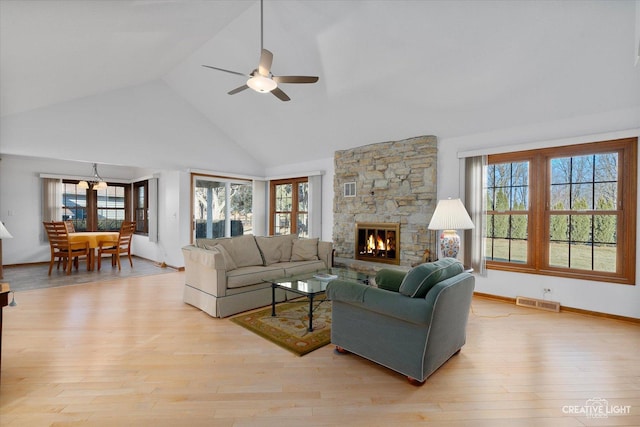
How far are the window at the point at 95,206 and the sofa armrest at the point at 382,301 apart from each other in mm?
7806

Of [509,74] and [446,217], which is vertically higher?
[509,74]

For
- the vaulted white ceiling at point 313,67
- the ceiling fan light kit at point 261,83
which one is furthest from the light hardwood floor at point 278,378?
the vaulted white ceiling at point 313,67

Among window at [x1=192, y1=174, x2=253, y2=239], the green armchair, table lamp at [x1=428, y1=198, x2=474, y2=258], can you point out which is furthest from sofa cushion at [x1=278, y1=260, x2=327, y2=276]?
window at [x1=192, y1=174, x2=253, y2=239]

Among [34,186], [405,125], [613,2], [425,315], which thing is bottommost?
[425,315]

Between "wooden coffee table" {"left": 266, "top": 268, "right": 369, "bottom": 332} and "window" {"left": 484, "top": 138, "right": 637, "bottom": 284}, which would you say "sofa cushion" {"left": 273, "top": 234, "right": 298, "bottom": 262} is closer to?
"wooden coffee table" {"left": 266, "top": 268, "right": 369, "bottom": 332}

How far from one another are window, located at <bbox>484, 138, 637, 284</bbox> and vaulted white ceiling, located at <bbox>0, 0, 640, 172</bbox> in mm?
549

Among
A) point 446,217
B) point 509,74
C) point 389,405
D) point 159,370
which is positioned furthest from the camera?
point 446,217

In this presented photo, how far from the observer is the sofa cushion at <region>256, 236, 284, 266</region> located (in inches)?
177

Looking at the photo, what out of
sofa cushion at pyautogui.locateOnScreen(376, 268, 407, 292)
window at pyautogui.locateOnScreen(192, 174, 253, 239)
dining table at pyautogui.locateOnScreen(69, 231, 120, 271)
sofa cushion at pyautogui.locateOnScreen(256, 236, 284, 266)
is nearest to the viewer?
sofa cushion at pyautogui.locateOnScreen(376, 268, 407, 292)

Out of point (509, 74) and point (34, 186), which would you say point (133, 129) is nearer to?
point (34, 186)

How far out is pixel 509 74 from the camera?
3.42 m

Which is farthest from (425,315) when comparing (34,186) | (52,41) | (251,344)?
(34,186)

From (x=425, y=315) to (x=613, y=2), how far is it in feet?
10.5

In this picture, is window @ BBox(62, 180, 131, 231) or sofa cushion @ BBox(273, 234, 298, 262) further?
Result: window @ BBox(62, 180, 131, 231)
